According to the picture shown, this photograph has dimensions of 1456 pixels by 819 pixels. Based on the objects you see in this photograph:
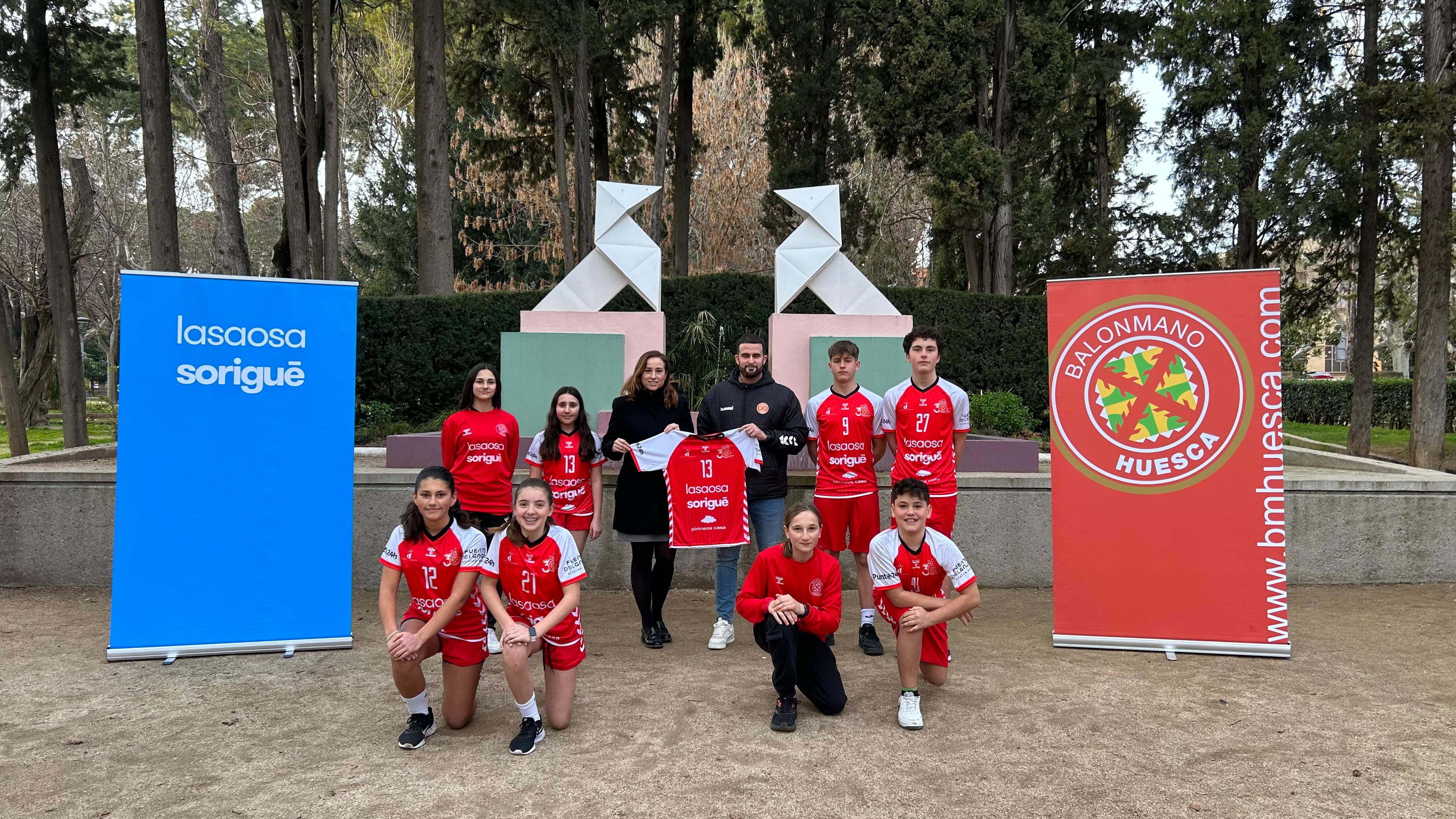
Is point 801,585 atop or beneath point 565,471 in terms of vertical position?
beneath

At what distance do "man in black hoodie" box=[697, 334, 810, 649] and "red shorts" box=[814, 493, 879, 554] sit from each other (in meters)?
0.32

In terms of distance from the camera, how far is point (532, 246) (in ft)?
70.1

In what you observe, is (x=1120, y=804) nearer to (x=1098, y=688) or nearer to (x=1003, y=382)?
(x=1098, y=688)

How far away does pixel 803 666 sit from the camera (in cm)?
397

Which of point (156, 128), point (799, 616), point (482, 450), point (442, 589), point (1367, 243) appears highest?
point (156, 128)

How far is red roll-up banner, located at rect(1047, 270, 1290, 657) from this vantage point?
484 cm

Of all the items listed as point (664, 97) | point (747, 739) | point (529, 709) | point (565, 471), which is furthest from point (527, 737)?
point (664, 97)

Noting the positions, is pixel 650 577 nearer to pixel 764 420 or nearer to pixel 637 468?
pixel 637 468

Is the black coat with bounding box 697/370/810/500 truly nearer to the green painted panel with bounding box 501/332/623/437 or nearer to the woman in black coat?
the woman in black coat

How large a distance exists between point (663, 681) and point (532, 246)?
59.9 feet

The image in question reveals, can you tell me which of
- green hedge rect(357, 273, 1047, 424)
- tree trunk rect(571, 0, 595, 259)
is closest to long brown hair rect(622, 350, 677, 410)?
green hedge rect(357, 273, 1047, 424)

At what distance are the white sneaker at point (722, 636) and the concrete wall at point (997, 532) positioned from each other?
145 centimetres

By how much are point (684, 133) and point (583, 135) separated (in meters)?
3.14

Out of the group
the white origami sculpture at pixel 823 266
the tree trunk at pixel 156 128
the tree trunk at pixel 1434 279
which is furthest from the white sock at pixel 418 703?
the tree trunk at pixel 1434 279
